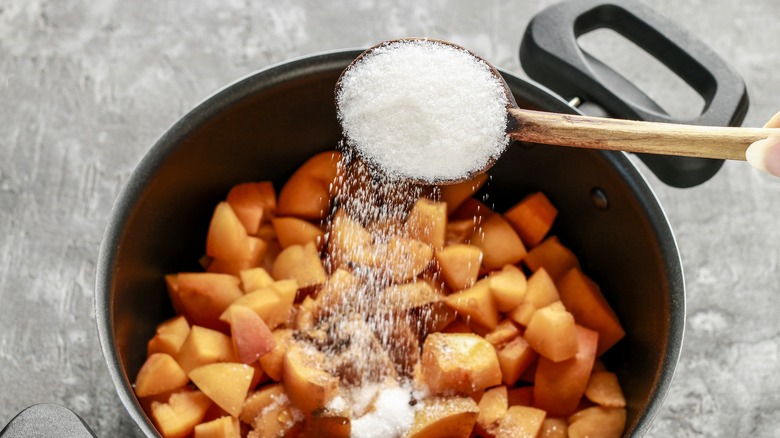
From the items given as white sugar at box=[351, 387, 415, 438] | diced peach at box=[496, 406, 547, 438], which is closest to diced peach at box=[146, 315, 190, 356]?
white sugar at box=[351, 387, 415, 438]

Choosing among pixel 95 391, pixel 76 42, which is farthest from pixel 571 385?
pixel 76 42

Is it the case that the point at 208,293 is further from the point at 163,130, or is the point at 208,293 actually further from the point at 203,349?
the point at 163,130

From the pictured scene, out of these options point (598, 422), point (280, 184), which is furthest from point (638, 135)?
point (280, 184)

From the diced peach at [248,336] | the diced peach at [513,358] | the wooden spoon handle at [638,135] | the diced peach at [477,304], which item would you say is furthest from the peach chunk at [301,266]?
the wooden spoon handle at [638,135]

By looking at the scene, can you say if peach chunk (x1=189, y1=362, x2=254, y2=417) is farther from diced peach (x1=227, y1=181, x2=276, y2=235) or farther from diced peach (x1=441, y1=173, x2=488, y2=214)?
diced peach (x1=441, y1=173, x2=488, y2=214)

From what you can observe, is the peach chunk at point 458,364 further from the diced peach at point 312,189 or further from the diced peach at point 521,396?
the diced peach at point 312,189
